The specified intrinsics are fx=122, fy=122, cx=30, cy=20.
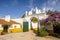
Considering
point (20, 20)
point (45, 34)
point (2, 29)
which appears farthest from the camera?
point (20, 20)

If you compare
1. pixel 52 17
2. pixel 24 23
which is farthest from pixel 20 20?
pixel 52 17

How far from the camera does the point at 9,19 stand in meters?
25.7

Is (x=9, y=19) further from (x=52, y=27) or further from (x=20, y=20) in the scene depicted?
(x=52, y=27)

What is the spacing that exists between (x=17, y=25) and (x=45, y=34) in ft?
30.2

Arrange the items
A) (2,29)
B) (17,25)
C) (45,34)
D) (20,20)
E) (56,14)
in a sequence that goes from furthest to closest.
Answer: (20,20)
(17,25)
(2,29)
(56,14)
(45,34)

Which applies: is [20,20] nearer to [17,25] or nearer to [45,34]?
[17,25]

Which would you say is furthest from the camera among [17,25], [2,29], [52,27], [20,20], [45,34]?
[20,20]

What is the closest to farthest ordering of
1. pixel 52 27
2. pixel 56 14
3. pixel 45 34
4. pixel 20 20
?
pixel 45 34 → pixel 56 14 → pixel 52 27 → pixel 20 20

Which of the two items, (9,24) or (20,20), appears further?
(20,20)

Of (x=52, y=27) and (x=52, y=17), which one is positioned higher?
(x=52, y=17)

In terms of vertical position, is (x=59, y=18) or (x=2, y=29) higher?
(x=59, y=18)

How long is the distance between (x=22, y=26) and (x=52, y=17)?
9.32m

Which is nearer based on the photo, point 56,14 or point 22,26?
point 56,14

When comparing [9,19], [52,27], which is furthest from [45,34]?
[9,19]
